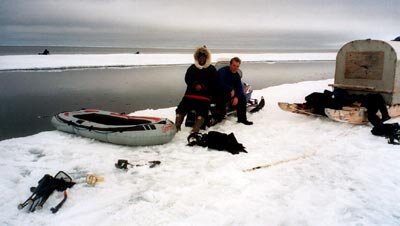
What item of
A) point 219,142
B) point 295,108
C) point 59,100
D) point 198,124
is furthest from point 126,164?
point 59,100

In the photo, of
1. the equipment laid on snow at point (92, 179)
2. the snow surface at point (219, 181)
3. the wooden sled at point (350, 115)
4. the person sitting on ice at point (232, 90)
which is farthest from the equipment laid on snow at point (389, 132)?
the equipment laid on snow at point (92, 179)

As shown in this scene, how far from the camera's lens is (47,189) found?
4129 millimetres

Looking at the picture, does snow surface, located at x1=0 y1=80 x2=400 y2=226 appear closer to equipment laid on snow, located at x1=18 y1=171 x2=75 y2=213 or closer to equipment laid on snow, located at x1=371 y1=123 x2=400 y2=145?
equipment laid on snow, located at x1=18 y1=171 x2=75 y2=213

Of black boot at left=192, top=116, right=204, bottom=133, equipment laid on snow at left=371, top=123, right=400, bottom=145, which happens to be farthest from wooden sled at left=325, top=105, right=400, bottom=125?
black boot at left=192, top=116, right=204, bottom=133

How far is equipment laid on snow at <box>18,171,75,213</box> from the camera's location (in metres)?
3.89

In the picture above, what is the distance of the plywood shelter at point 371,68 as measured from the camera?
25.0ft

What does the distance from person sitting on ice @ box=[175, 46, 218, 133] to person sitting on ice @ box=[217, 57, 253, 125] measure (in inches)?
22.7

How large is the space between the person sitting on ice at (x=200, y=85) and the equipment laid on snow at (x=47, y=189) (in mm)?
3160

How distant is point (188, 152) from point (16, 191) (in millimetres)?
2652

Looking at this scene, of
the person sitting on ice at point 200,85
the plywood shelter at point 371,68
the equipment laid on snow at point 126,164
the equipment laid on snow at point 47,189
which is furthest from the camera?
the plywood shelter at point 371,68

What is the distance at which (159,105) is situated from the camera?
1247 cm

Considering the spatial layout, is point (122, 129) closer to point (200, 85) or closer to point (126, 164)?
point (126, 164)

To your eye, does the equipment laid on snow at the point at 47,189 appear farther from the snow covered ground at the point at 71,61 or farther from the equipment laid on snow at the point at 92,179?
the snow covered ground at the point at 71,61

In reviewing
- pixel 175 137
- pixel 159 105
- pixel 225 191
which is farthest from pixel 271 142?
pixel 159 105
